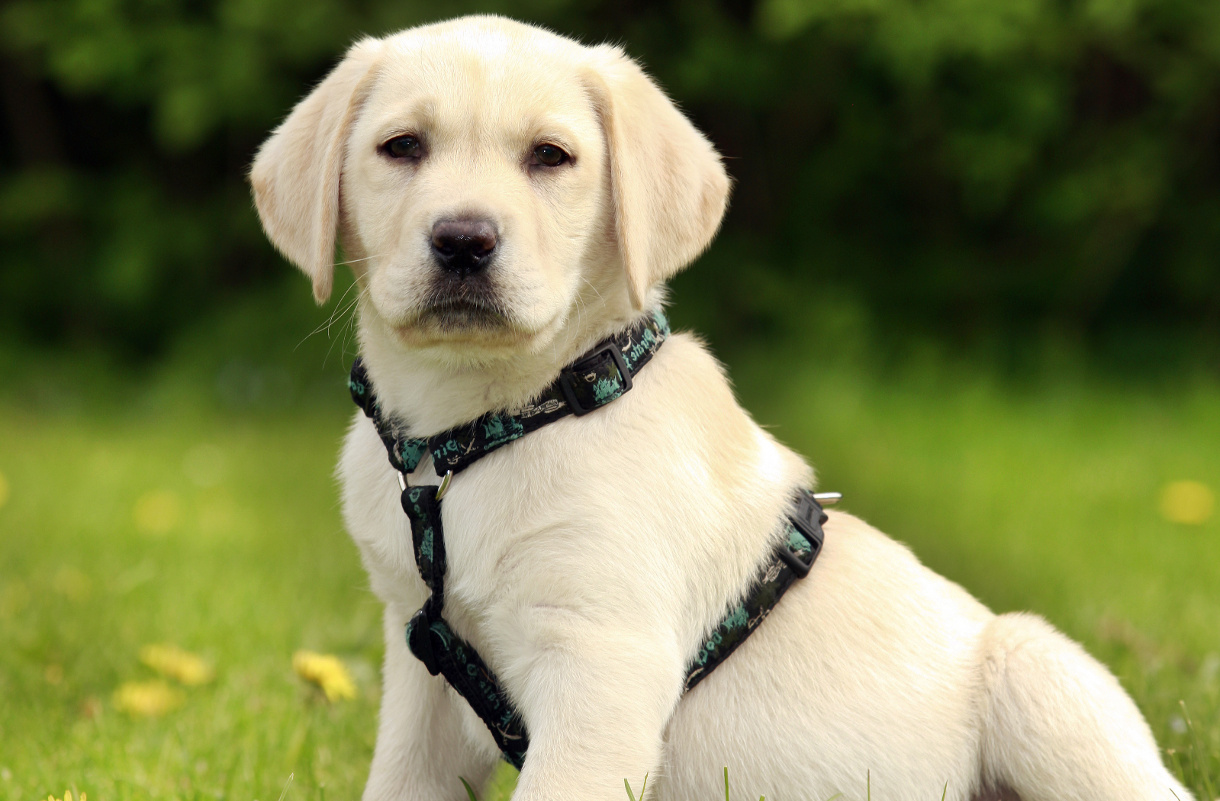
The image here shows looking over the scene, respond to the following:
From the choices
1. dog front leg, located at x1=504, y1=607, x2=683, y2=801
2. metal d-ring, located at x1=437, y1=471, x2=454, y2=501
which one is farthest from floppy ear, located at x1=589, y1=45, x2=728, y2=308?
dog front leg, located at x1=504, y1=607, x2=683, y2=801

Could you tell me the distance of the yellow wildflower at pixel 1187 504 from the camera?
5.64 m

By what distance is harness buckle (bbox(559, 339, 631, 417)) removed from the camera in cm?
238

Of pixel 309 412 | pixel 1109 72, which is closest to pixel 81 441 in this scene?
pixel 309 412

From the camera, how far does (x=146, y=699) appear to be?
3479 mm

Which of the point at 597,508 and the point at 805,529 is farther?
the point at 805,529

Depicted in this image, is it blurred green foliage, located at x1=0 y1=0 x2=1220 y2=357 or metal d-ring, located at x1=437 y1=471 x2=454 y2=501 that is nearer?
metal d-ring, located at x1=437 y1=471 x2=454 y2=501

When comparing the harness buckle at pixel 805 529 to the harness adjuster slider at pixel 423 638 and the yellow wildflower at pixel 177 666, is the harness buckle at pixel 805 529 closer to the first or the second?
the harness adjuster slider at pixel 423 638

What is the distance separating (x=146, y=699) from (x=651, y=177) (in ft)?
7.43

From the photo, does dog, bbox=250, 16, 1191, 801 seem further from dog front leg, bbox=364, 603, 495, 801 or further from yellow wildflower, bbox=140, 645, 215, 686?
yellow wildflower, bbox=140, 645, 215, 686

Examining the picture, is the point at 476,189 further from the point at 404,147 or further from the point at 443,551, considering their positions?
the point at 443,551

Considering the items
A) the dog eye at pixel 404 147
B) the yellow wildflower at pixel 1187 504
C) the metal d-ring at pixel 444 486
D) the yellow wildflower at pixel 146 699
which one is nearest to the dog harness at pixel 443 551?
the metal d-ring at pixel 444 486

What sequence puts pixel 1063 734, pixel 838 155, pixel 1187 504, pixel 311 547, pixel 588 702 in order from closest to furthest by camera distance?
pixel 588 702 < pixel 1063 734 < pixel 311 547 < pixel 1187 504 < pixel 838 155

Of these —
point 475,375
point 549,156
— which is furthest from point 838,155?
point 475,375

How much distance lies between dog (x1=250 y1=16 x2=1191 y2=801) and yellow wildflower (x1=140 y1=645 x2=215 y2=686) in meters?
1.36
